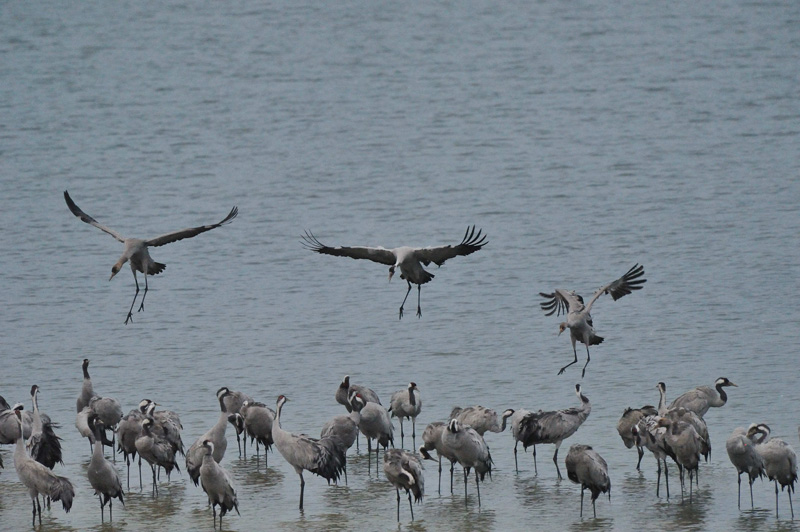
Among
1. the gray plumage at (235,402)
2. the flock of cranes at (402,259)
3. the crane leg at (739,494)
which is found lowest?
the crane leg at (739,494)

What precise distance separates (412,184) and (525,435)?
67.9 ft

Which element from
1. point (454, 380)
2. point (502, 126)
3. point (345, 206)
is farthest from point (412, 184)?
point (454, 380)

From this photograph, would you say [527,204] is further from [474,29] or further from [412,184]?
[474,29]

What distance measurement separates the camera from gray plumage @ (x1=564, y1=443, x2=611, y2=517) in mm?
14852

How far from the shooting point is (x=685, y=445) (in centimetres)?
1515

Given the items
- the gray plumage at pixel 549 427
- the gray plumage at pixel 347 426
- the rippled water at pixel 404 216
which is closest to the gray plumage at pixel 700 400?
the rippled water at pixel 404 216

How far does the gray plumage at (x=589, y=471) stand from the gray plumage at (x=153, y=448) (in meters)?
4.12

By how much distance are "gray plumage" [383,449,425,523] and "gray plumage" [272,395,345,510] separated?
34.8 inches

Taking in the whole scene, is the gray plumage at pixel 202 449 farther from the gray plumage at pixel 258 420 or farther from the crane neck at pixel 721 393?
the crane neck at pixel 721 393

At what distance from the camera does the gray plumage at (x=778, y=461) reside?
48.4 feet

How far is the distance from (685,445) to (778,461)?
0.91 metres

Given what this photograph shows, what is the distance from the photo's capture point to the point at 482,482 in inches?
643

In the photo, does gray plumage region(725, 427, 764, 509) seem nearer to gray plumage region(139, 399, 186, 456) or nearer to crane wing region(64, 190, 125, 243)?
gray plumage region(139, 399, 186, 456)

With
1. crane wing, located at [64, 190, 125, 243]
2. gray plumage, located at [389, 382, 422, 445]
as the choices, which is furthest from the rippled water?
crane wing, located at [64, 190, 125, 243]
